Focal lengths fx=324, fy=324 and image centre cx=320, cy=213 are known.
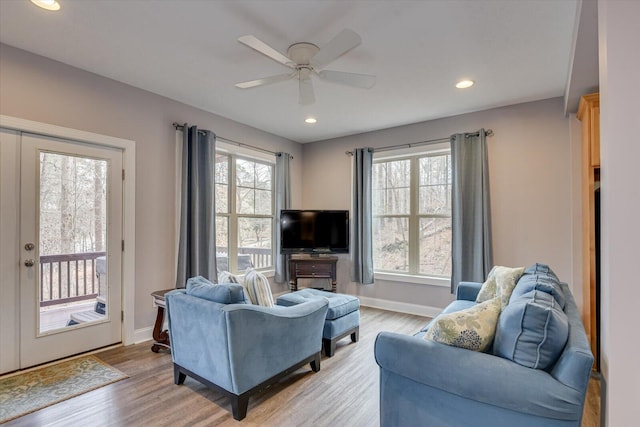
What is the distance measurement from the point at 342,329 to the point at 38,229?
2.91 meters

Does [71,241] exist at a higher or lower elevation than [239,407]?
higher

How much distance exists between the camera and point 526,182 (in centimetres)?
381

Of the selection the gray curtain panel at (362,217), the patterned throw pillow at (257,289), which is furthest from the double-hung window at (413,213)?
the patterned throw pillow at (257,289)

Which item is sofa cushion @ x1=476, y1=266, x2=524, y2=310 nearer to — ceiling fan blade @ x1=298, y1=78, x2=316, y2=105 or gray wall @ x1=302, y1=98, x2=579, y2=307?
gray wall @ x1=302, y1=98, x2=579, y2=307

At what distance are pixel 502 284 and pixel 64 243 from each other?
387 cm

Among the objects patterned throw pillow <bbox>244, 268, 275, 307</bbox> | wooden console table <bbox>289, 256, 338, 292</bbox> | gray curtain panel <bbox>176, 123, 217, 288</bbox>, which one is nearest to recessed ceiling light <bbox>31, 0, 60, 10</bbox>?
gray curtain panel <bbox>176, 123, 217, 288</bbox>

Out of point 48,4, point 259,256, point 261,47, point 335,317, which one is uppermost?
point 48,4

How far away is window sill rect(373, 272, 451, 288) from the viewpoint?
4.37 meters

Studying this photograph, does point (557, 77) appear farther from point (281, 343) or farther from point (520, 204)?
point (281, 343)

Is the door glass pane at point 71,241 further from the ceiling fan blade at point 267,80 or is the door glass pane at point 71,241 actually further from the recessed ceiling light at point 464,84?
the recessed ceiling light at point 464,84

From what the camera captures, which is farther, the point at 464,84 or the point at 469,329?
the point at 464,84

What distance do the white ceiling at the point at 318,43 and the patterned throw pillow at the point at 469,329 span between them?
1.92m

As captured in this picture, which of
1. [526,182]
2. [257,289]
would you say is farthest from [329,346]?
[526,182]

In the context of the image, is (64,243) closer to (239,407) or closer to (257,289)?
(257,289)
